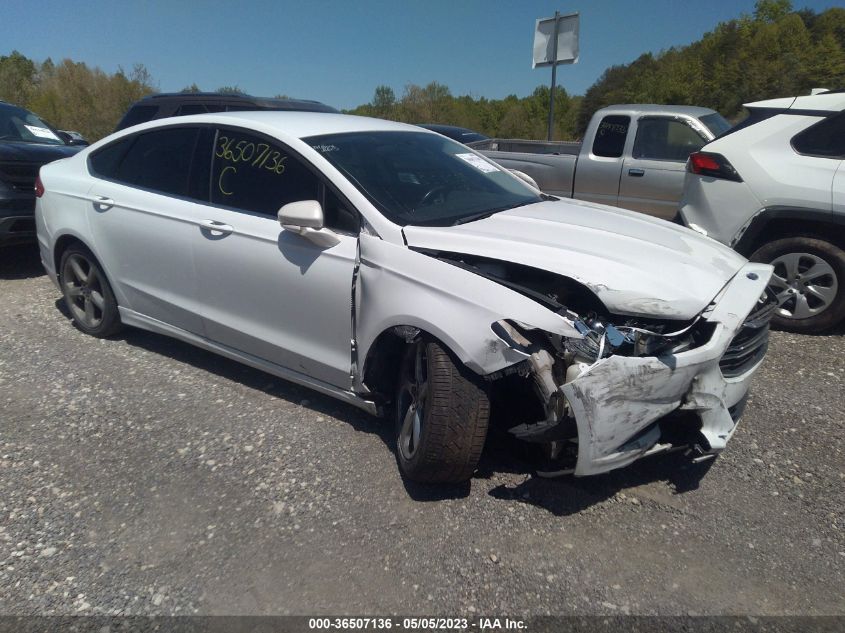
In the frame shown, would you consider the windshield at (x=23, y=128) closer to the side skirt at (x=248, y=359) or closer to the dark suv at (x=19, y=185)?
the dark suv at (x=19, y=185)

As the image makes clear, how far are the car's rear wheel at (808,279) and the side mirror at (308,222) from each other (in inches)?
135

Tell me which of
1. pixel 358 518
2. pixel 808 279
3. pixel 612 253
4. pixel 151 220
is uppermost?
pixel 612 253

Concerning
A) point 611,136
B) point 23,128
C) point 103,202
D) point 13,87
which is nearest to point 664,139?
point 611,136

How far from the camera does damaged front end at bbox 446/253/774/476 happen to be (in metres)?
2.45

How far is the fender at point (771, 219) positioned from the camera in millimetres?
4582

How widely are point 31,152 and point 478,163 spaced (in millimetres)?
5057

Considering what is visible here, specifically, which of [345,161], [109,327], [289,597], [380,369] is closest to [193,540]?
[289,597]

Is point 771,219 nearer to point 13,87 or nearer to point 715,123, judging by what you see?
point 715,123

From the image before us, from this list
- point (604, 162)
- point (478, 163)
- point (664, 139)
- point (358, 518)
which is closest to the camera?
point (358, 518)

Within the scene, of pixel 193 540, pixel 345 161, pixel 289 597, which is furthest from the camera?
pixel 345 161

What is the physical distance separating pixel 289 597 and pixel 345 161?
218cm

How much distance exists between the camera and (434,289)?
2.80m

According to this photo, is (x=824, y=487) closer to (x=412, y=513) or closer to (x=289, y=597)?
(x=412, y=513)

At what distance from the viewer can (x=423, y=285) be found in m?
2.85
